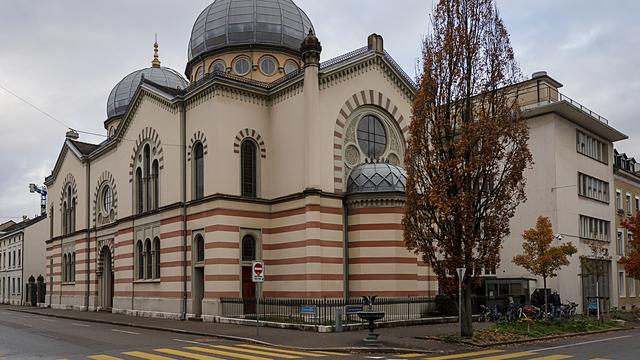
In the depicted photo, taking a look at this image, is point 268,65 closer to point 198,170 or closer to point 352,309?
point 198,170

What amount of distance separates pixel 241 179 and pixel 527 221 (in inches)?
737

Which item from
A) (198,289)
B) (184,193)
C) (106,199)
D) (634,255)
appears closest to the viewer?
(198,289)

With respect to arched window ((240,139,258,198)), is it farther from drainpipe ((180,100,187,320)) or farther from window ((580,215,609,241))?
window ((580,215,609,241))

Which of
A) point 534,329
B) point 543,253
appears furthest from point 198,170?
point 534,329

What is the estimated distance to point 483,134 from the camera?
71.8 ft

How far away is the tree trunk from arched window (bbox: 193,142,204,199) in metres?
14.3

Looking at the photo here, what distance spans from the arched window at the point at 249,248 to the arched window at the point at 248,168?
204 cm

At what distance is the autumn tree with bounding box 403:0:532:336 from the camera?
21859mm

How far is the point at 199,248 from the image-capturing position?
3117cm

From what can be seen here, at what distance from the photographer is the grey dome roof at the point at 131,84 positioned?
162ft

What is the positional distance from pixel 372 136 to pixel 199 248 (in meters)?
10.0

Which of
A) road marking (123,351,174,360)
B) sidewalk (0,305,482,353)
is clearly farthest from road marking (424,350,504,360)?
road marking (123,351,174,360)

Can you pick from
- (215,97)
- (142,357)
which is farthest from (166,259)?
(142,357)

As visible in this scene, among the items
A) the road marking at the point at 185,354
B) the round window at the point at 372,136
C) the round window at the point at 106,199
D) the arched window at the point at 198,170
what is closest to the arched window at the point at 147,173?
the arched window at the point at 198,170
